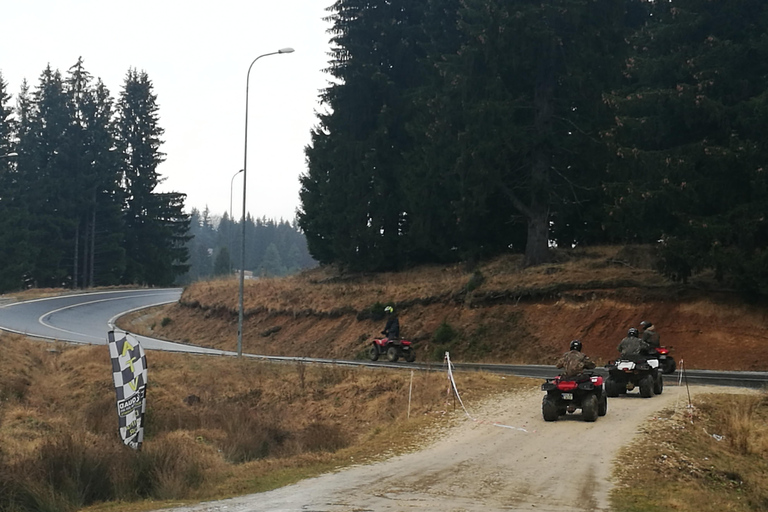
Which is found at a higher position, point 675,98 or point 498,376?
point 675,98

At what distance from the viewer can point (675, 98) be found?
29.2 meters

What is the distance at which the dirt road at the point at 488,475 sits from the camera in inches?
430

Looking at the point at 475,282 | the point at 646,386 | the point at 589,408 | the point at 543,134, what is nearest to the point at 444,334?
the point at 475,282

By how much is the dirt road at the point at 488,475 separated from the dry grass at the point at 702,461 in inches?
15.8

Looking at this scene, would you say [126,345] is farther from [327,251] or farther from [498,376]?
[327,251]

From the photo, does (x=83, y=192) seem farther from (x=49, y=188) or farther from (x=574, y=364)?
(x=574, y=364)

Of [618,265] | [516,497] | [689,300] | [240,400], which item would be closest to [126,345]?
[516,497]

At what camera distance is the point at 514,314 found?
34.8 m

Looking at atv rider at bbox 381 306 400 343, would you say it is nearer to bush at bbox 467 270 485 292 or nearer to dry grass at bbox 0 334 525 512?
dry grass at bbox 0 334 525 512

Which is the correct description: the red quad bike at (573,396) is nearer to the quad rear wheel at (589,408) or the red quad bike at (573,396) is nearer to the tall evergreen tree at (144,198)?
the quad rear wheel at (589,408)

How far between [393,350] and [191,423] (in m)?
10.4

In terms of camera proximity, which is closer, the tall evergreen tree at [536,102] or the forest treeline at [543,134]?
the forest treeline at [543,134]

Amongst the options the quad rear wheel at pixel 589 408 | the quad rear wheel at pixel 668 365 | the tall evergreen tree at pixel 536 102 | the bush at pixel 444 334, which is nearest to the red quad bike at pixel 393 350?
the bush at pixel 444 334

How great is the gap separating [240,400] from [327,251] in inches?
1069
